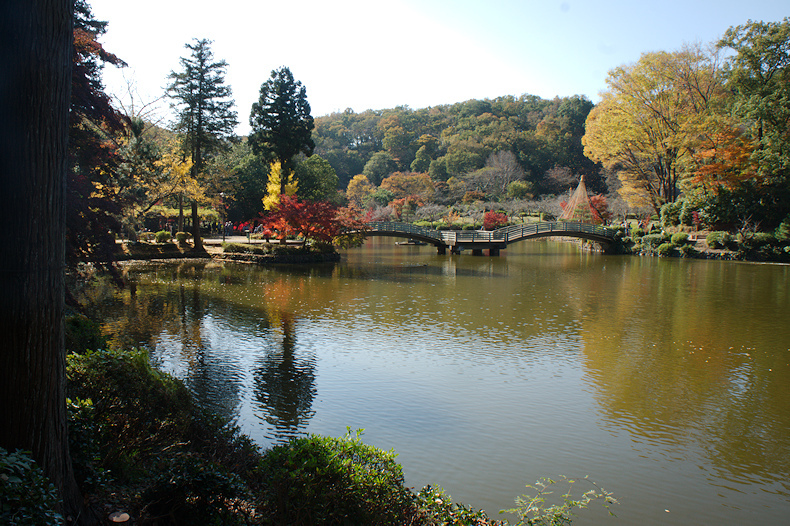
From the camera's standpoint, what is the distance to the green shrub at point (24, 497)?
7.24 ft

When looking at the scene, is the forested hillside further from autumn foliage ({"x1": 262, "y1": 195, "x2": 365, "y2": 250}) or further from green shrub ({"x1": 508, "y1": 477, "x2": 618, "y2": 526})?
green shrub ({"x1": 508, "y1": 477, "x2": 618, "y2": 526})

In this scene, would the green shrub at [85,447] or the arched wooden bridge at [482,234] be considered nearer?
the green shrub at [85,447]

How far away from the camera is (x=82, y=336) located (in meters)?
6.51

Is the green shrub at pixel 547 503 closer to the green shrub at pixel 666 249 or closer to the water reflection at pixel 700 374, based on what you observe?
the water reflection at pixel 700 374

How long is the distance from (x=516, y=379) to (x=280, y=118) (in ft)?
85.1

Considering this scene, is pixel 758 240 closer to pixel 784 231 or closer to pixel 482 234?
pixel 784 231

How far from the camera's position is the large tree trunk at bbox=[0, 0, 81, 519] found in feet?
9.36

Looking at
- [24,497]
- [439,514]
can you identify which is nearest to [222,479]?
[24,497]

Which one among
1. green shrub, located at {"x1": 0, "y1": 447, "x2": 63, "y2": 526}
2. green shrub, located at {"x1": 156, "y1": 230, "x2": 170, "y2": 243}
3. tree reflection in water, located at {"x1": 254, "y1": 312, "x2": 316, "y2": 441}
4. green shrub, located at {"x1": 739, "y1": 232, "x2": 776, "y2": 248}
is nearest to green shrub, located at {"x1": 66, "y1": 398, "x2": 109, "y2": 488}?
green shrub, located at {"x1": 0, "y1": 447, "x2": 63, "y2": 526}

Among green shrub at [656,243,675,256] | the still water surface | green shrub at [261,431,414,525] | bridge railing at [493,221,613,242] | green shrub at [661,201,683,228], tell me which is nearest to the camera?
green shrub at [261,431,414,525]

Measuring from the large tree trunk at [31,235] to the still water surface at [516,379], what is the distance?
10.8 ft

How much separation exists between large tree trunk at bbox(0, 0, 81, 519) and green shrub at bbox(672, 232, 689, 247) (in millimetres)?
32770

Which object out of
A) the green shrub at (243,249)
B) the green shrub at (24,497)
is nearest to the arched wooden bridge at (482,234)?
the green shrub at (243,249)

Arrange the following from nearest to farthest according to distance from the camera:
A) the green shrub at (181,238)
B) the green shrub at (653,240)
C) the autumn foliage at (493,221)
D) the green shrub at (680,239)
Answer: the green shrub at (181,238) → the green shrub at (680,239) → the green shrub at (653,240) → the autumn foliage at (493,221)
